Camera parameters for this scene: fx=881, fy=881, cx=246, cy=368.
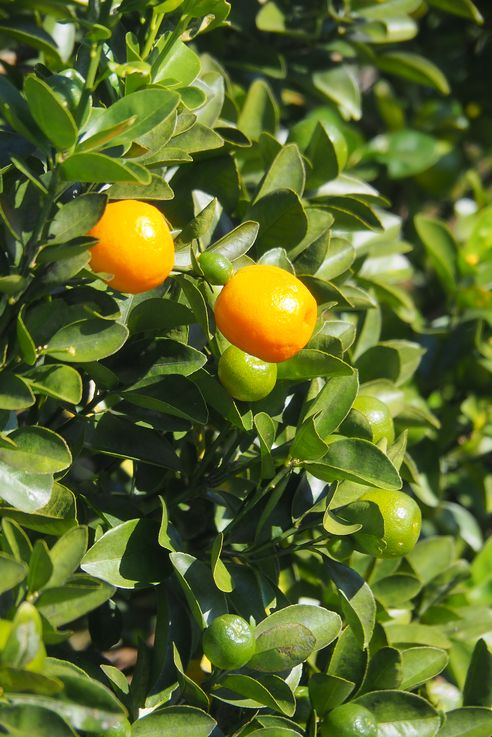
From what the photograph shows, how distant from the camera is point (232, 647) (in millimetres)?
827

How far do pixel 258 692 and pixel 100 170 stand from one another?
50 centimetres

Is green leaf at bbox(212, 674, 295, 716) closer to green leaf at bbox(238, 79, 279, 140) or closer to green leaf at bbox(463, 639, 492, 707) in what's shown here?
green leaf at bbox(463, 639, 492, 707)

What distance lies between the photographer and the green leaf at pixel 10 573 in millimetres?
724

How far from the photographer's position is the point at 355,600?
960mm

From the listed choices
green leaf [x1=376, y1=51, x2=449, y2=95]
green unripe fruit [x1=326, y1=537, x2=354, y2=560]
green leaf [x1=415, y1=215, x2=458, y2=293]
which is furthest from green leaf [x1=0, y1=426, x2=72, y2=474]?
green leaf [x1=376, y1=51, x2=449, y2=95]

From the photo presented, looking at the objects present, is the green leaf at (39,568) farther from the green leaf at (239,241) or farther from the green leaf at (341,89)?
the green leaf at (341,89)

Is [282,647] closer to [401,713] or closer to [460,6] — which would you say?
[401,713]

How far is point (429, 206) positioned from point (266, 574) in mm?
1492

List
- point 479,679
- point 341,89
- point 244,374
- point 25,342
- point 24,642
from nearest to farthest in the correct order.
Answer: point 24,642 → point 25,342 → point 244,374 → point 479,679 → point 341,89

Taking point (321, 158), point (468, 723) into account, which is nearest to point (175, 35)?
point (321, 158)

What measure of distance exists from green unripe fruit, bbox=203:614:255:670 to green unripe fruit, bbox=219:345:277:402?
0.22 m

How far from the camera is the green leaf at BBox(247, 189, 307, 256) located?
3.18 ft

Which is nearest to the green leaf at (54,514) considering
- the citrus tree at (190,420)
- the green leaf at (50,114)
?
the citrus tree at (190,420)

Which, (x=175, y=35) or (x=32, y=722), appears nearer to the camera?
(x=32, y=722)
